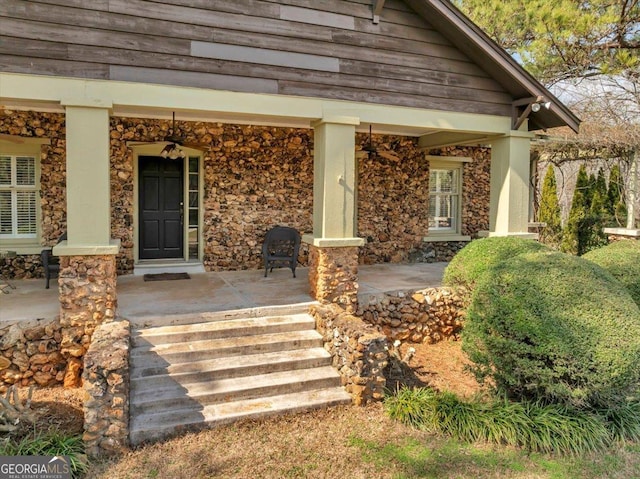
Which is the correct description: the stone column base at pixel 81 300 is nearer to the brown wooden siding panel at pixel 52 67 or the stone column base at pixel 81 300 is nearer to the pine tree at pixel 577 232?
the brown wooden siding panel at pixel 52 67

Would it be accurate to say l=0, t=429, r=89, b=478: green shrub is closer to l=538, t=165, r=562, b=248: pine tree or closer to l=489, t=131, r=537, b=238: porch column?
A: l=489, t=131, r=537, b=238: porch column

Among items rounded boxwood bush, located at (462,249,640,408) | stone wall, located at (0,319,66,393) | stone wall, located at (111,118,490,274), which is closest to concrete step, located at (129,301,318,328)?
stone wall, located at (0,319,66,393)

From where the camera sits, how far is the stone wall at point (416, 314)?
6594mm

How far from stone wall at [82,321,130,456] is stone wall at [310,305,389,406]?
2139mm

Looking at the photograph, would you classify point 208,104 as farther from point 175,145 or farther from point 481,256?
point 481,256

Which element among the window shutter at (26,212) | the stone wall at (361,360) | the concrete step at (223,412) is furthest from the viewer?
the window shutter at (26,212)

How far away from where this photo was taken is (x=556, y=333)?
4.27 m

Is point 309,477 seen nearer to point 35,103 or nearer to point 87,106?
point 87,106

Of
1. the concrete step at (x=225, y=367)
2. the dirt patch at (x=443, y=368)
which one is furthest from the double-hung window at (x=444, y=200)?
the concrete step at (x=225, y=367)

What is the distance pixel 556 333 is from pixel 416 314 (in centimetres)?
265

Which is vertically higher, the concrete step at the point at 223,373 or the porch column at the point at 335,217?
the porch column at the point at 335,217

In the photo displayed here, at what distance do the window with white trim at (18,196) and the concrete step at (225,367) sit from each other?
4.42 m

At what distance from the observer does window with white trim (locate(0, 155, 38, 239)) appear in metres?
7.41

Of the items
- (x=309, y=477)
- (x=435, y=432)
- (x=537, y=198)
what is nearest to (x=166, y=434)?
(x=309, y=477)
